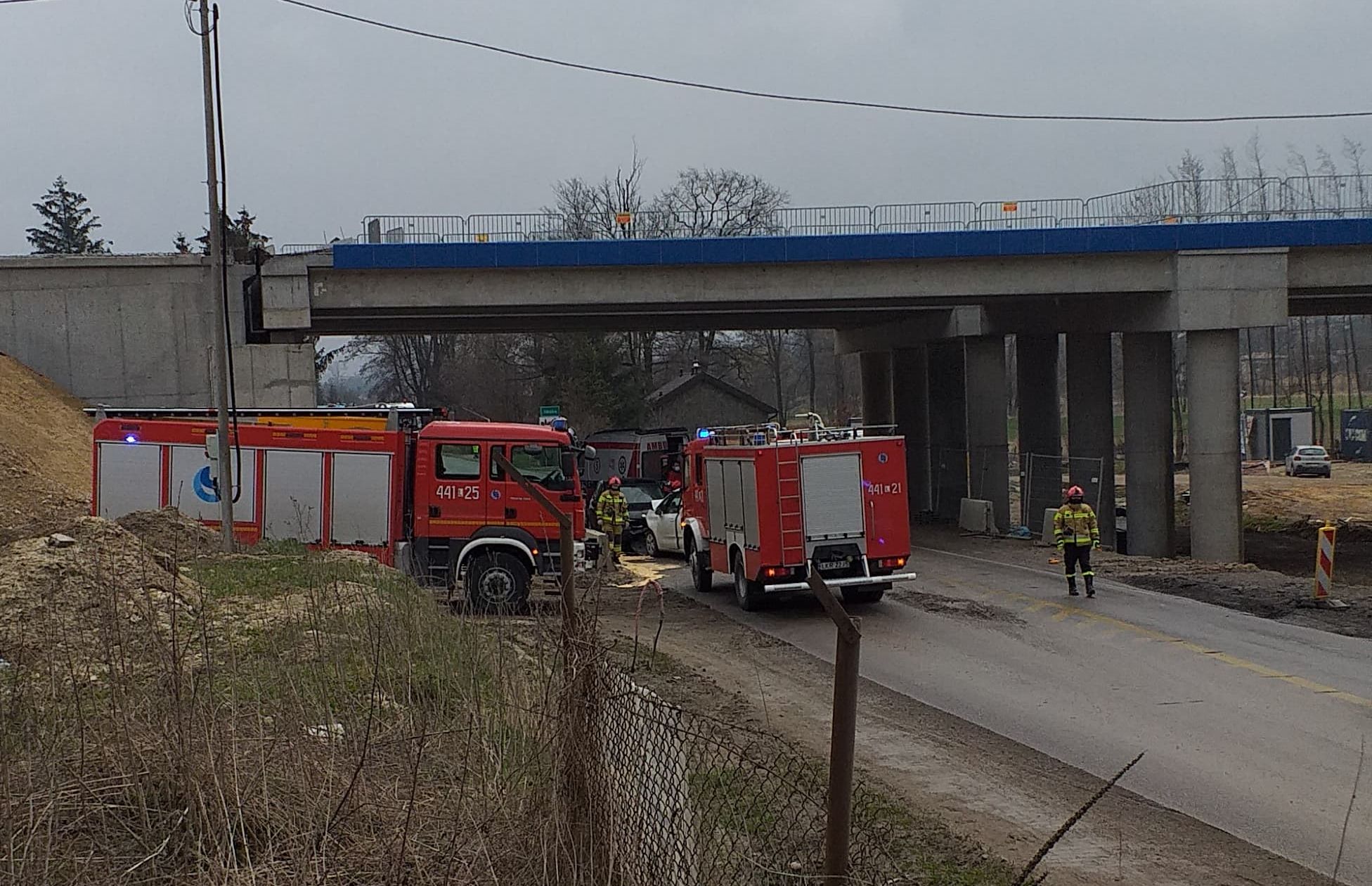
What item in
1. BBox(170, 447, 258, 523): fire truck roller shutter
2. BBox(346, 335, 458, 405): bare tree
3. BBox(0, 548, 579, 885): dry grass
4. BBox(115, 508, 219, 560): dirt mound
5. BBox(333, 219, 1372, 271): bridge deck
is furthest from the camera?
BBox(346, 335, 458, 405): bare tree

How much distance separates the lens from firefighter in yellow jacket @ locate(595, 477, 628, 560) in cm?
2600

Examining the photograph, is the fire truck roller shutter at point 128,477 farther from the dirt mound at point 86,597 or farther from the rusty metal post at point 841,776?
the rusty metal post at point 841,776

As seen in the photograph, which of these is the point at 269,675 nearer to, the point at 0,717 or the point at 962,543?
the point at 0,717

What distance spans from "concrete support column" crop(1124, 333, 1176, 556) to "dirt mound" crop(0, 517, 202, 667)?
26570mm

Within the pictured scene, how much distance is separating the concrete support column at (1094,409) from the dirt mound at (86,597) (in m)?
29.2

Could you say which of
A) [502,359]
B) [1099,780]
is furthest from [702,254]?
[502,359]

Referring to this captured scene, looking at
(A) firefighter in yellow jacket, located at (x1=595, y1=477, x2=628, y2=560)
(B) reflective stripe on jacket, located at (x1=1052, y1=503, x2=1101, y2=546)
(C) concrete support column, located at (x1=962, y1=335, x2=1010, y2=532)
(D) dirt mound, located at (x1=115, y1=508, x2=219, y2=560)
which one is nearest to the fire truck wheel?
(D) dirt mound, located at (x1=115, y1=508, x2=219, y2=560)

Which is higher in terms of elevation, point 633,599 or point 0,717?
point 0,717

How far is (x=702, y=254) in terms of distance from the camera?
29750 mm

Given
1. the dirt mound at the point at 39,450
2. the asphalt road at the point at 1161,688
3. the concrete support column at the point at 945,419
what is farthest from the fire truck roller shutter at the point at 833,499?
the concrete support column at the point at 945,419

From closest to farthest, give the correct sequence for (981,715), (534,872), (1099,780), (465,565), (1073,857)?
(534,872) → (1073,857) → (1099,780) → (981,715) → (465,565)

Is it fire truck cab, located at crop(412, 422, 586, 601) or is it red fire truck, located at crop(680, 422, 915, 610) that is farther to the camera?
fire truck cab, located at crop(412, 422, 586, 601)

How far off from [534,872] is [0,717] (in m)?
2.21

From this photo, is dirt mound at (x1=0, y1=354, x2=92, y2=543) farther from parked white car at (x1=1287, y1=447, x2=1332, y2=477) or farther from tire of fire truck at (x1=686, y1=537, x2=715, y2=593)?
parked white car at (x1=1287, y1=447, x2=1332, y2=477)
